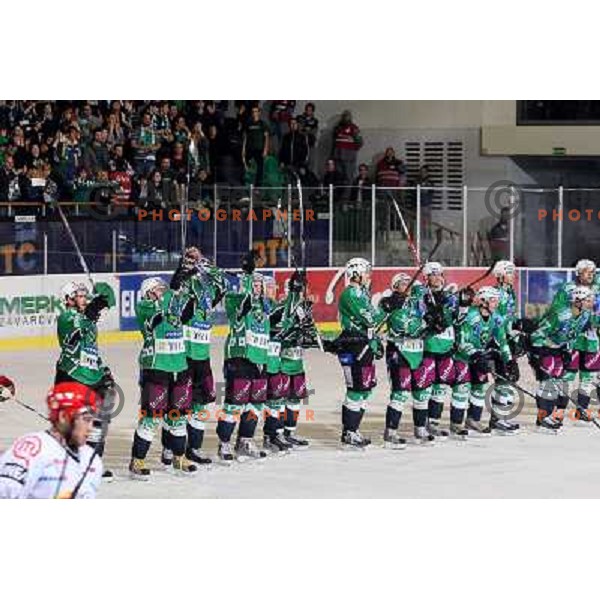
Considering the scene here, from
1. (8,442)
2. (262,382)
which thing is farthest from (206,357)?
(8,442)

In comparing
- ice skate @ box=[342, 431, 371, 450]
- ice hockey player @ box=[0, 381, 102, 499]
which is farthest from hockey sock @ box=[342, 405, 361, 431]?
ice hockey player @ box=[0, 381, 102, 499]

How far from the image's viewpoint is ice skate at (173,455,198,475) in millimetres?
13844

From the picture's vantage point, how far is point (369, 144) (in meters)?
24.5

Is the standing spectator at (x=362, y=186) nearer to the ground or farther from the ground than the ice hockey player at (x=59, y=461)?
farther from the ground

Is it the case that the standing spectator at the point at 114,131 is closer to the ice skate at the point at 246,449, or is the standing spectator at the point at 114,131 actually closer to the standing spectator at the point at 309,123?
the standing spectator at the point at 309,123

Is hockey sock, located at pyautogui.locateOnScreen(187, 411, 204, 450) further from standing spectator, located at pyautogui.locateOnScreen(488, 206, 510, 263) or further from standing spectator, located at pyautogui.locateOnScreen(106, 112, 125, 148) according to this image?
standing spectator, located at pyautogui.locateOnScreen(488, 206, 510, 263)

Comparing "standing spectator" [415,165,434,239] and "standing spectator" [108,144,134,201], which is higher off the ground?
"standing spectator" [108,144,134,201]

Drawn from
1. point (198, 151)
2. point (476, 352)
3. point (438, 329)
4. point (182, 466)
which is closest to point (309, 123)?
point (198, 151)

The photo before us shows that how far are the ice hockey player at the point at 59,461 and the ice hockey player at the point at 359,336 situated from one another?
18.3 ft

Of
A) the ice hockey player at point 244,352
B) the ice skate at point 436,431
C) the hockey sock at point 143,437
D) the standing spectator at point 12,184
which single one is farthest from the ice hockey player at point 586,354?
the standing spectator at point 12,184

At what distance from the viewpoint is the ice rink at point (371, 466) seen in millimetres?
13438

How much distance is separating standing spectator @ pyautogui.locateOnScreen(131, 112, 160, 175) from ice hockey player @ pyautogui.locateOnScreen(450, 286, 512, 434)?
687 centimetres

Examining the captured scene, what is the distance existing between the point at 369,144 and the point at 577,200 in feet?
9.54

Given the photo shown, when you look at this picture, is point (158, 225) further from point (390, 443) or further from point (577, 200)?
point (390, 443)
